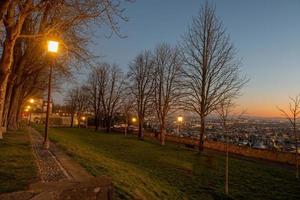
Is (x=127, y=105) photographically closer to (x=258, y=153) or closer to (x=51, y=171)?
(x=258, y=153)

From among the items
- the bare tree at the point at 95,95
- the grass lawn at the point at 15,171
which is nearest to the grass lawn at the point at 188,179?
the grass lawn at the point at 15,171

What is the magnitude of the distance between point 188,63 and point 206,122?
18.2 ft

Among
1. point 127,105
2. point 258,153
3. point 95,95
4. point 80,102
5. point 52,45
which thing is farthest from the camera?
point 80,102

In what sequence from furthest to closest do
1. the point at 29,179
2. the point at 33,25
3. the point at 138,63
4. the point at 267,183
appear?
the point at 138,63 < the point at 33,25 < the point at 267,183 < the point at 29,179

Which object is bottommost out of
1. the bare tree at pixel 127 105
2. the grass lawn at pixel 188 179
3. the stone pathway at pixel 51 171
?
the grass lawn at pixel 188 179

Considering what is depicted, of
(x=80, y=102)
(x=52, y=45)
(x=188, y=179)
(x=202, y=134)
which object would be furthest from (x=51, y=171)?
(x=80, y=102)

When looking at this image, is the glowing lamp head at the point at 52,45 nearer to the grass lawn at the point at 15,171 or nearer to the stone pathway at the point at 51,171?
the grass lawn at the point at 15,171

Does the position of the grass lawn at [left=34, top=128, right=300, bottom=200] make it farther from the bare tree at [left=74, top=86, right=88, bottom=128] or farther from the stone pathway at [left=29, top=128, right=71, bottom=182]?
the bare tree at [left=74, top=86, right=88, bottom=128]

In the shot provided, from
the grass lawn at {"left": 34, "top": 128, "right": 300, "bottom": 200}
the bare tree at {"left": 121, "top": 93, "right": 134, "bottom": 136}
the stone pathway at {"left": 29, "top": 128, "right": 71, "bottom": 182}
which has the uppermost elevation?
the bare tree at {"left": 121, "top": 93, "right": 134, "bottom": 136}

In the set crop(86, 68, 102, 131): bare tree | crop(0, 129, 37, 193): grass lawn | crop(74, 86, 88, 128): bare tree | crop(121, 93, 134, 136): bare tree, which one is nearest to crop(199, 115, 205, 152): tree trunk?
crop(0, 129, 37, 193): grass lawn

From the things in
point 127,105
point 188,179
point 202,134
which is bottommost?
point 188,179

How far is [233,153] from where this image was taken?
92.5ft

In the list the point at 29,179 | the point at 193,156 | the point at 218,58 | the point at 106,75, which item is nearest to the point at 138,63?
the point at 106,75

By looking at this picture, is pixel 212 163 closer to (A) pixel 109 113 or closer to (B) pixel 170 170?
(B) pixel 170 170
